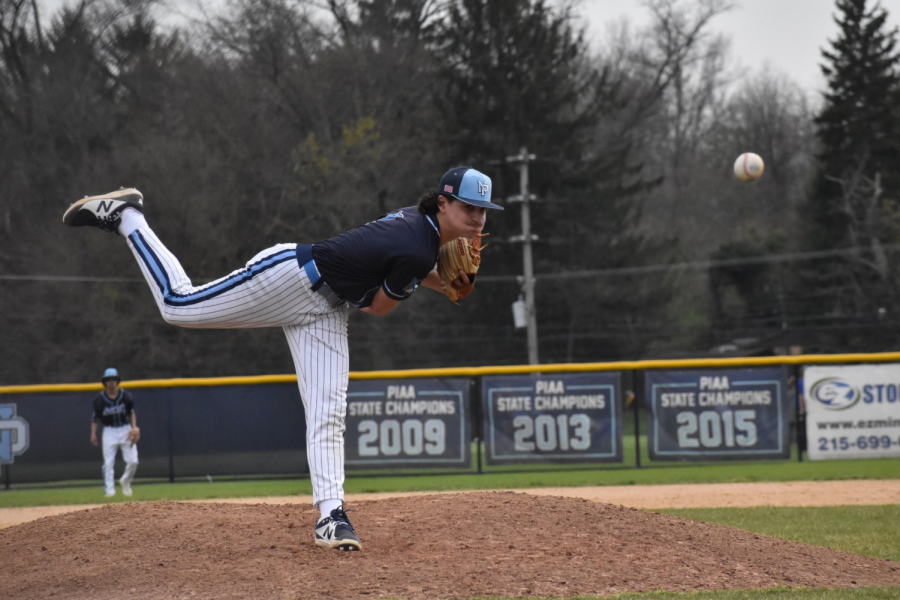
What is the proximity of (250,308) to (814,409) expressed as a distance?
990cm

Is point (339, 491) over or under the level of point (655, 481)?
over

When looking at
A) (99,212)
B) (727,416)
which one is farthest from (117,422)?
(727,416)

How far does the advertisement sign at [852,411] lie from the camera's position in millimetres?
12305

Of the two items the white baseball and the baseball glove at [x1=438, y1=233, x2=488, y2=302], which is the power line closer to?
the white baseball

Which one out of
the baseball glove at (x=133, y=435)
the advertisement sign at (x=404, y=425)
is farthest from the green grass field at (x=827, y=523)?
the baseball glove at (x=133, y=435)

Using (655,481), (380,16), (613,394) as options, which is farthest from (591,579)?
(380,16)

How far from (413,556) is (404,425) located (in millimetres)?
7975

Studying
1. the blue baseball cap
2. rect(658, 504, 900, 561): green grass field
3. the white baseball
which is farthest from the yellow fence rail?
the blue baseball cap

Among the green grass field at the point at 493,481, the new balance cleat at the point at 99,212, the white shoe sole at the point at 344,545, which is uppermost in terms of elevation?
the new balance cleat at the point at 99,212

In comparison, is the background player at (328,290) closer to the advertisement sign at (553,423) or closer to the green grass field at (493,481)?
the green grass field at (493,481)

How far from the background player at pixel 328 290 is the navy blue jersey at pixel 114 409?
26.3 ft

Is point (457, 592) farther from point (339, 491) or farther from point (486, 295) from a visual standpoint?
point (486, 295)

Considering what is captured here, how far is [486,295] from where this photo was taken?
3266cm

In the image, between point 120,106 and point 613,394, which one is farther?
point 120,106
